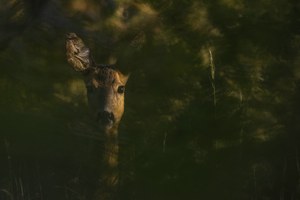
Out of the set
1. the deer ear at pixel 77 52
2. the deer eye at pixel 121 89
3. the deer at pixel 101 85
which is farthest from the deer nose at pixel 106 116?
the deer ear at pixel 77 52

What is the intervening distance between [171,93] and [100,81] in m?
0.38

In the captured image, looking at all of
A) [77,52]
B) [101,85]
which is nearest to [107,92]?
[101,85]

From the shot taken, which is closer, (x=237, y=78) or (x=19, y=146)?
(x=237, y=78)

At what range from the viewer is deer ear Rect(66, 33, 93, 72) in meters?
3.22

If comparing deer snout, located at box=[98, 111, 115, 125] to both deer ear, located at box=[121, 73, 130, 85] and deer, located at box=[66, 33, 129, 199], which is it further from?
deer ear, located at box=[121, 73, 130, 85]

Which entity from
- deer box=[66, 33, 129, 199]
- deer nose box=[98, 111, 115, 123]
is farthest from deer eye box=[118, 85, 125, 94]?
deer nose box=[98, 111, 115, 123]

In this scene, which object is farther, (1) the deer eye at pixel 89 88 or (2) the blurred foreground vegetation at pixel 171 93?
(1) the deer eye at pixel 89 88

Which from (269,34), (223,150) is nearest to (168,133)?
(223,150)

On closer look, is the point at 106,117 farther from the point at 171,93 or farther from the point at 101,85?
the point at 171,93

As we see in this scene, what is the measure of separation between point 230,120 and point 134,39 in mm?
658

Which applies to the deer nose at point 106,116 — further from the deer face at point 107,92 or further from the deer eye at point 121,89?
the deer eye at point 121,89

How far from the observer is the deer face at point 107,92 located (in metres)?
3.25

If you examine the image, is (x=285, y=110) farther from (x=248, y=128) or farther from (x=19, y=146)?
(x=19, y=146)

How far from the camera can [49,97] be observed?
131 inches
